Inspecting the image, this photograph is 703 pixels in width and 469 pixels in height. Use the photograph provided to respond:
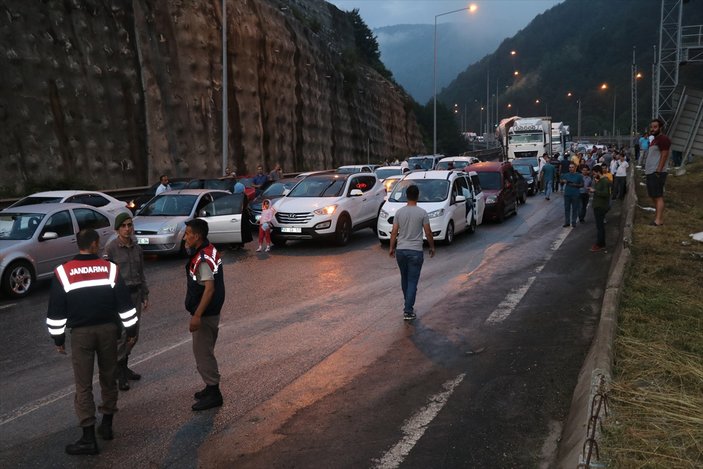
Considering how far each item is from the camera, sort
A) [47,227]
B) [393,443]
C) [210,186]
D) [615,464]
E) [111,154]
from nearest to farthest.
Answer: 1. [615,464]
2. [393,443]
3. [47,227]
4. [210,186]
5. [111,154]

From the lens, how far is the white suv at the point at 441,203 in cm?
1627

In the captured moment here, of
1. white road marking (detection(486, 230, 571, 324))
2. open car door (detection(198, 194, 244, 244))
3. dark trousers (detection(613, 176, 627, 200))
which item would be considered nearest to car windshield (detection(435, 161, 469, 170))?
dark trousers (detection(613, 176, 627, 200))

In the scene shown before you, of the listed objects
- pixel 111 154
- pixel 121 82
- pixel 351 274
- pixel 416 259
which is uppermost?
pixel 121 82

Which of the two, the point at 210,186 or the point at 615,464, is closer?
the point at 615,464

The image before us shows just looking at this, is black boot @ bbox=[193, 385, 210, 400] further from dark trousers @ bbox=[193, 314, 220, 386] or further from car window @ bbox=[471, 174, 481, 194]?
car window @ bbox=[471, 174, 481, 194]

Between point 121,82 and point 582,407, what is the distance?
29568 mm

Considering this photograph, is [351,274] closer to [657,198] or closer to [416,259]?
[416,259]

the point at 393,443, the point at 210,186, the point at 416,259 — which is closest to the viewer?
the point at 393,443

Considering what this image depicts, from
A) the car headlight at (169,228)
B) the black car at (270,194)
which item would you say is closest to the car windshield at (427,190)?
the black car at (270,194)

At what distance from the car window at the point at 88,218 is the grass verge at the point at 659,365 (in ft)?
33.0

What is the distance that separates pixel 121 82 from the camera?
3070cm

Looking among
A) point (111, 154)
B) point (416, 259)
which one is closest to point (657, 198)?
point (416, 259)

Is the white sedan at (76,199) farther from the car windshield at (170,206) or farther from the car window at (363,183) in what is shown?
the car window at (363,183)

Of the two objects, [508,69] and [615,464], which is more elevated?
[508,69]
